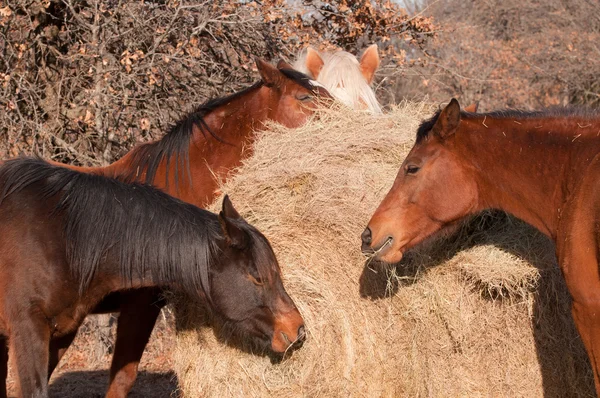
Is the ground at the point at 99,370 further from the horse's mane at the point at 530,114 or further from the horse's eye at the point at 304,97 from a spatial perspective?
the horse's mane at the point at 530,114

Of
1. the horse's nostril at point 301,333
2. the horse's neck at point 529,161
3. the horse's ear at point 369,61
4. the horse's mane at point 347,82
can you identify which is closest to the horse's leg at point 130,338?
the horse's nostril at point 301,333

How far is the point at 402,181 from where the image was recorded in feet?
13.3

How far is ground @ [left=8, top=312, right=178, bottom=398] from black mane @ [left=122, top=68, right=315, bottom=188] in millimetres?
1704

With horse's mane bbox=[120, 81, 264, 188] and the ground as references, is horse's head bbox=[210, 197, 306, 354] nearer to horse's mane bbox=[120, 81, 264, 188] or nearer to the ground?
horse's mane bbox=[120, 81, 264, 188]

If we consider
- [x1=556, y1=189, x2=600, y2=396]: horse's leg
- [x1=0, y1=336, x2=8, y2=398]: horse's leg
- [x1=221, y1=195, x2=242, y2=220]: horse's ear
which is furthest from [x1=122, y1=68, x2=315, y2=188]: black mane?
[x1=556, y1=189, x2=600, y2=396]: horse's leg

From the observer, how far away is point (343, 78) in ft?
18.5

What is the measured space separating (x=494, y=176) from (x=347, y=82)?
77.6 inches

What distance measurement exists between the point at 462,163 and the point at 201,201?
1959 mm

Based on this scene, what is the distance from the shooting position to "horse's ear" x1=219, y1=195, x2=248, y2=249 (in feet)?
13.3

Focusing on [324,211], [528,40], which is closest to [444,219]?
[324,211]

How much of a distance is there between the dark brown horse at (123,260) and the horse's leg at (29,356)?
0.02 metres

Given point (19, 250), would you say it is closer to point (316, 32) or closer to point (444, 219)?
point (444, 219)

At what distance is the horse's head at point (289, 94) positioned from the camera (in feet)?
17.3

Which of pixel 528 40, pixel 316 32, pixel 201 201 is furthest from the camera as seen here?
pixel 528 40
